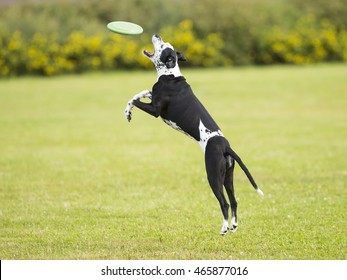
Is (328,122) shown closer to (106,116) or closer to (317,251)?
(106,116)

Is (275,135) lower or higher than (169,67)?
lower

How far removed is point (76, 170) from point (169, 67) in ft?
18.7

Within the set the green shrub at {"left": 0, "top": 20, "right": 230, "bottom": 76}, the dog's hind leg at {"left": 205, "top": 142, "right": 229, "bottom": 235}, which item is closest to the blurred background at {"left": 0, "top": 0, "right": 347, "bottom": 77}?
the green shrub at {"left": 0, "top": 20, "right": 230, "bottom": 76}

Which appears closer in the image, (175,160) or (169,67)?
(169,67)

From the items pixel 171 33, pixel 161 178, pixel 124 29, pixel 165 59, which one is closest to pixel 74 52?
pixel 171 33

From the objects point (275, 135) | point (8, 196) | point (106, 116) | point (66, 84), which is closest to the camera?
point (8, 196)

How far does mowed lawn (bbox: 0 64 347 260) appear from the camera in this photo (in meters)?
7.12

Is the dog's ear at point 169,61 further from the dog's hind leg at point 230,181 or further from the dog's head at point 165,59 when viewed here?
the dog's hind leg at point 230,181

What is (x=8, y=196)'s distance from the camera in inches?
385

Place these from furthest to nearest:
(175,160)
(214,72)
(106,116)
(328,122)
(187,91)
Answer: (214,72) → (106,116) → (328,122) → (175,160) → (187,91)

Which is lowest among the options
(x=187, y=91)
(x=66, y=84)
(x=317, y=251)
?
(x=66, y=84)

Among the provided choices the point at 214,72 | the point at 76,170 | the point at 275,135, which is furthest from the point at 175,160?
the point at 214,72

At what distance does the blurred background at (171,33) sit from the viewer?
27.4 meters

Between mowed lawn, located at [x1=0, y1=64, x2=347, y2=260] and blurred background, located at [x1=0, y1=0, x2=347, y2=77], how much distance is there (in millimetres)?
4717
